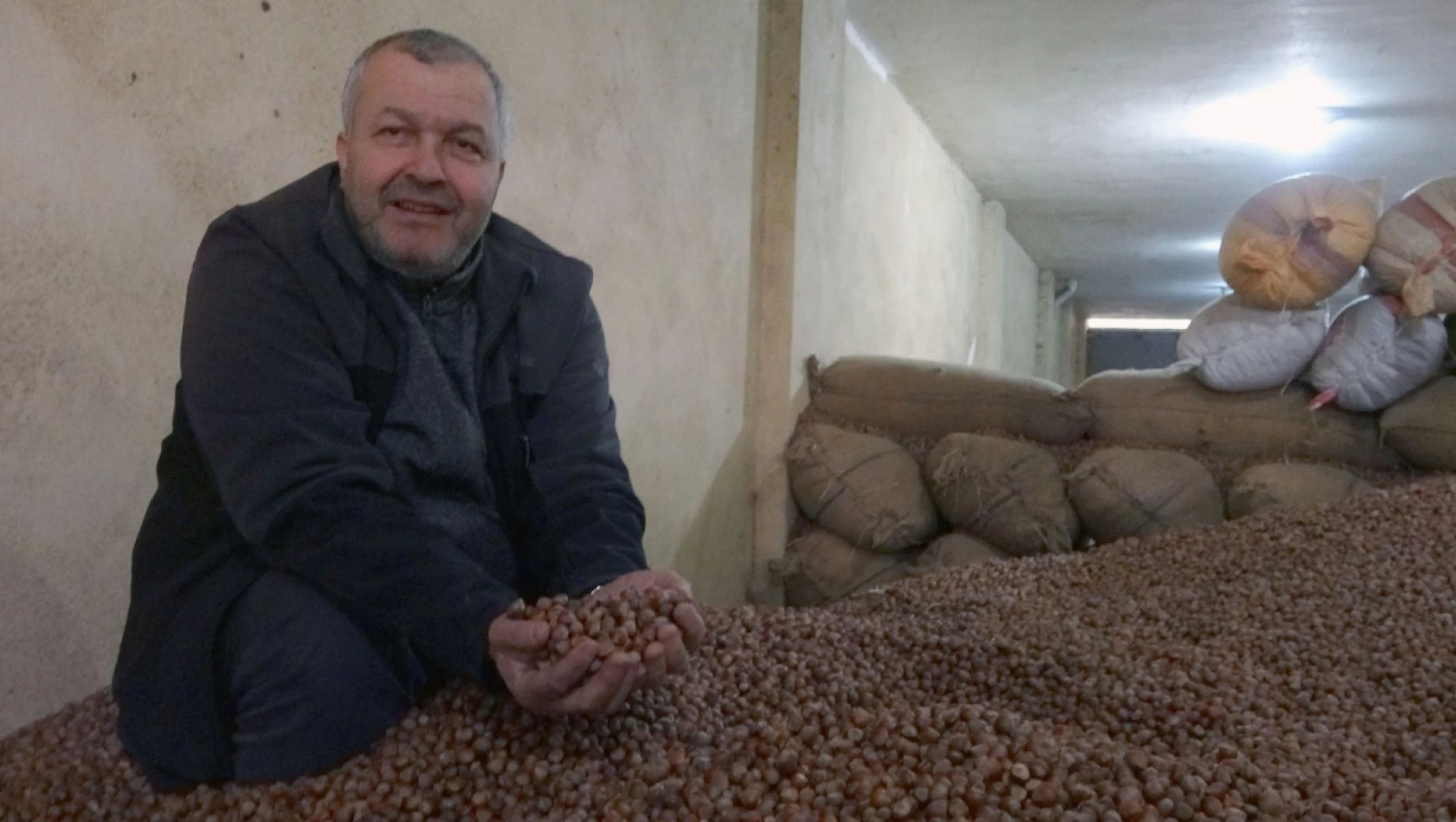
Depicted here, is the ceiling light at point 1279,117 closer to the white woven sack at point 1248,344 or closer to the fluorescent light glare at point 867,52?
the fluorescent light glare at point 867,52

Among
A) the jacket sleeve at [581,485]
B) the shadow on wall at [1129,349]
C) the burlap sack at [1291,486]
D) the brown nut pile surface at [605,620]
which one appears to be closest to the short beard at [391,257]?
the jacket sleeve at [581,485]

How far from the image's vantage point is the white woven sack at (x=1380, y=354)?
2.97 meters

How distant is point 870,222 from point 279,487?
372 centimetres

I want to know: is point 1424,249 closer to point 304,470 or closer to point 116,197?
point 304,470

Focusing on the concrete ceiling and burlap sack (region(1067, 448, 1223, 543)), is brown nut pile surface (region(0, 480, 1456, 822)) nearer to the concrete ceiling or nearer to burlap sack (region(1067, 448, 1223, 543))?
burlap sack (region(1067, 448, 1223, 543))

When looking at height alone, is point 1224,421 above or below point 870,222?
below

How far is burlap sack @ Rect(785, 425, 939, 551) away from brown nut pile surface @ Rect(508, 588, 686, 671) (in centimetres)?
206

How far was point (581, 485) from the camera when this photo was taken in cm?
163

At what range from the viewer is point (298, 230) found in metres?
1.43

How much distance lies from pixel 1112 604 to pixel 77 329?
79.4 inches

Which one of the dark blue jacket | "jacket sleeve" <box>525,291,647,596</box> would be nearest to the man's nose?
the dark blue jacket

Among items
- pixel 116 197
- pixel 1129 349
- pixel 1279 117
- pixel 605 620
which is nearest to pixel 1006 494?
pixel 605 620

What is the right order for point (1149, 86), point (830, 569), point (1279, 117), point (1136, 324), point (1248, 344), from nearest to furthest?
point (1248, 344)
point (830, 569)
point (1149, 86)
point (1279, 117)
point (1136, 324)

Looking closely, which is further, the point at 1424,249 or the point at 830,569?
the point at 830,569
